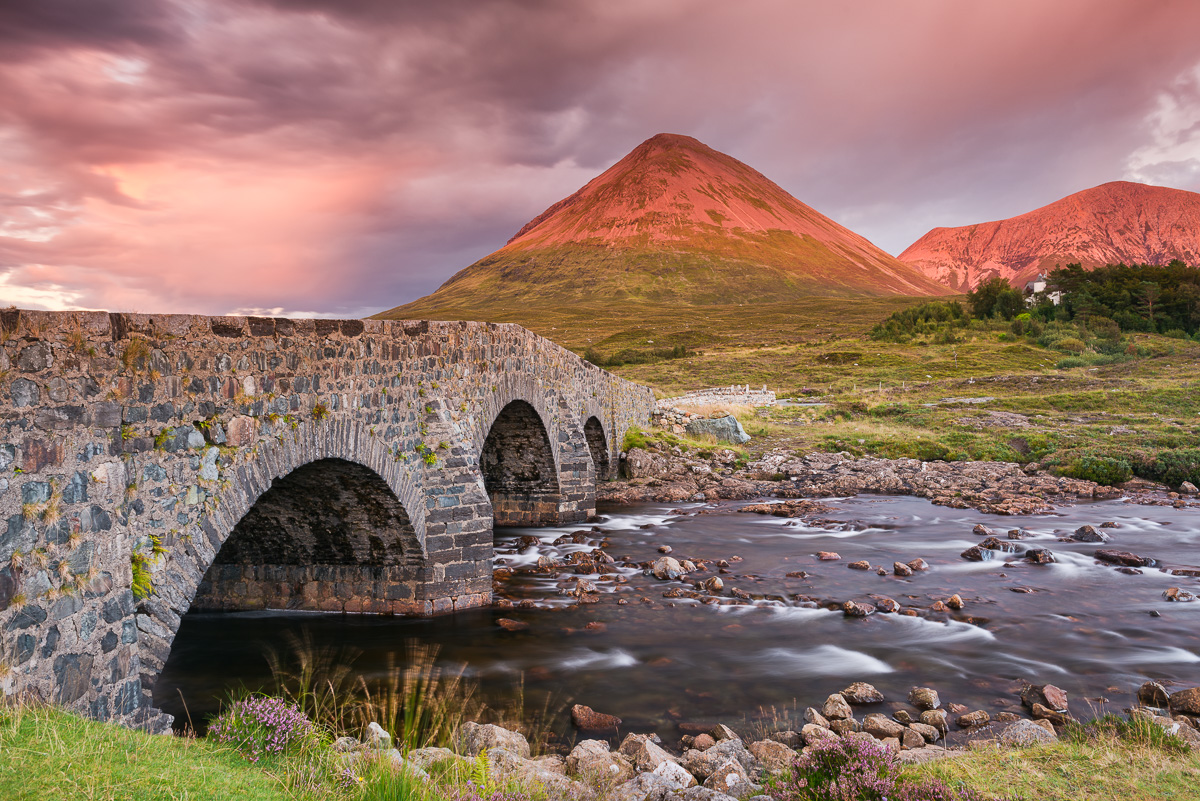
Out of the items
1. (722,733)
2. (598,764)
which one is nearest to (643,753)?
(598,764)

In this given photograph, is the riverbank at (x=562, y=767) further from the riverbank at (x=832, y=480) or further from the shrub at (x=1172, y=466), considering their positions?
the shrub at (x=1172, y=466)

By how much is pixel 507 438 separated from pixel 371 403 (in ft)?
27.6

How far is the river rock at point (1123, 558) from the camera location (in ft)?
51.7

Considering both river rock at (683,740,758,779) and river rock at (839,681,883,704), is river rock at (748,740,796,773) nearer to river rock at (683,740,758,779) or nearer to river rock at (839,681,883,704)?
river rock at (683,740,758,779)

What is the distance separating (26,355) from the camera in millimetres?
5578

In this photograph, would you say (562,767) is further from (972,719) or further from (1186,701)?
(1186,701)

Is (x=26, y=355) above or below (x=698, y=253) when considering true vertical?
below

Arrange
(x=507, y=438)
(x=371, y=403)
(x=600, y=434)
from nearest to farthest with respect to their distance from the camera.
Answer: (x=371, y=403)
(x=507, y=438)
(x=600, y=434)

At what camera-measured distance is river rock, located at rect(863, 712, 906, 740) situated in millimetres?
7910

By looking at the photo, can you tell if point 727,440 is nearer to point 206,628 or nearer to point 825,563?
point 825,563

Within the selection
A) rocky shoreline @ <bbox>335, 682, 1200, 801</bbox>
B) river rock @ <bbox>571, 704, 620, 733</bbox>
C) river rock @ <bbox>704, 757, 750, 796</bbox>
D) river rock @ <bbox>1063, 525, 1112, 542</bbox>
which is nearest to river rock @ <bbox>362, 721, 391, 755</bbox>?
rocky shoreline @ <bbox>335, 682, 1200, 801</bbox>

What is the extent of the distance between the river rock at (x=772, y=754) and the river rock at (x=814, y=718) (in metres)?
0.97

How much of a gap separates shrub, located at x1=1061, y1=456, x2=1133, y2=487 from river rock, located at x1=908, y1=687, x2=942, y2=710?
19851 millimetres

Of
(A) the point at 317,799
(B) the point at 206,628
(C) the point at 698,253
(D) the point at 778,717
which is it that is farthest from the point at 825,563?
(C) the point at 698,253
